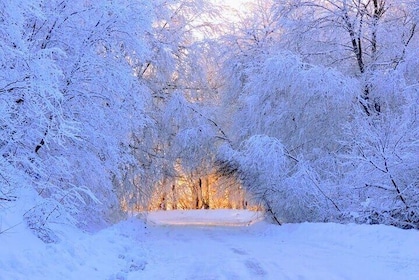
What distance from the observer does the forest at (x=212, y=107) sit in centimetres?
777

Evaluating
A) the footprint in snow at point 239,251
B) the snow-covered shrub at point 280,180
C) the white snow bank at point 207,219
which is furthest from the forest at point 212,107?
the footprint in snow at point 239,251

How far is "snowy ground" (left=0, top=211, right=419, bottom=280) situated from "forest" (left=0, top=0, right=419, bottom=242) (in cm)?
79

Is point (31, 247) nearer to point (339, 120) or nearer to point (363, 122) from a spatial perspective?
point (363, 122)

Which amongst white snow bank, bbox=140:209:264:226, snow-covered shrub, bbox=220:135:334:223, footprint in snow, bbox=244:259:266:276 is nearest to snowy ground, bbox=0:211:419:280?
footprint in snow, bbox=244:259:266:276

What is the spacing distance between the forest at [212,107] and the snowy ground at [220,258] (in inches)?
30.9

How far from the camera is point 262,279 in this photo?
260 inches

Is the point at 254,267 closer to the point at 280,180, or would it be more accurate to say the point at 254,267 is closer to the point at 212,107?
the point at 280,180

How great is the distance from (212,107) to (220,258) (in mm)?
12856

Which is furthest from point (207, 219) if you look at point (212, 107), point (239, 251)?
point (239, 251)

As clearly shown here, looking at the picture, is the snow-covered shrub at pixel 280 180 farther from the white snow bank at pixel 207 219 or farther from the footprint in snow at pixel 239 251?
the footprint in snow at pixel 239 251

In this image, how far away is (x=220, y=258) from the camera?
8711mm

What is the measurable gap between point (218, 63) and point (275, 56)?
6.16 meters

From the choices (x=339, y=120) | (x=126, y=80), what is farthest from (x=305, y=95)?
(x=126, y=80)

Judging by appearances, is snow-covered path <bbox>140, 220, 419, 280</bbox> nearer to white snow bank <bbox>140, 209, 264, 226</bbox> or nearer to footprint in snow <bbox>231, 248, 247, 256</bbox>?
footprint in snow <bbox>231, 248, 247, 256</bbox>
